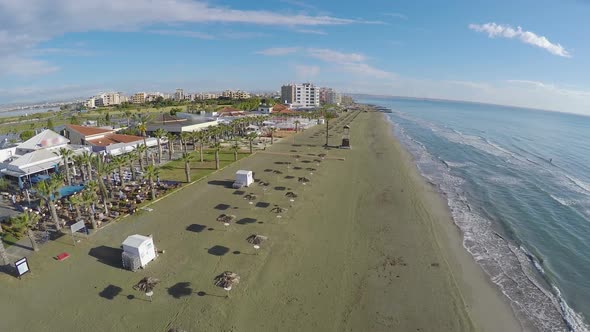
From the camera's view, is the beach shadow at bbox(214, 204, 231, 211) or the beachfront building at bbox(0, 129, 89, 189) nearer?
the beach shadow at bbox(214, 204, 231, 211)

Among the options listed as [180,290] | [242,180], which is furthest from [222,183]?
[180,290]

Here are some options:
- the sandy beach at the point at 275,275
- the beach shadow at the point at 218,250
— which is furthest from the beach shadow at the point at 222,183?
the beach shadow at the point at 218,250

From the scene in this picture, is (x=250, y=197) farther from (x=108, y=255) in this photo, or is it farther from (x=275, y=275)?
(x=108, y=255)

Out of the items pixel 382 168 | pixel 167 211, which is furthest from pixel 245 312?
pixel 382 168

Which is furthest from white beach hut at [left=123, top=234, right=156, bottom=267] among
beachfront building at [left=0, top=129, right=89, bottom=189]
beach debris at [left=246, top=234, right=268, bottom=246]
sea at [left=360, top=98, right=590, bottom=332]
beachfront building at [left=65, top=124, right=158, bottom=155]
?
beachfront building at [left=65, top=124, right=158, bottom=155]

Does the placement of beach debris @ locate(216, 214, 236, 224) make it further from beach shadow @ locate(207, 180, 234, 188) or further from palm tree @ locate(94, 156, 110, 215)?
palm tree @ locate(94, 156, 110, 215)

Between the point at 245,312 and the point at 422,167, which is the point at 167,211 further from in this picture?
the point at 422,167
